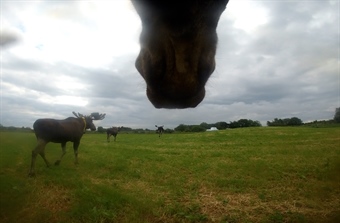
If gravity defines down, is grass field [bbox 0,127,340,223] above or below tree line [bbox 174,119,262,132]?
below

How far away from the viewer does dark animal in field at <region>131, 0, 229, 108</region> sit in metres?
1.94

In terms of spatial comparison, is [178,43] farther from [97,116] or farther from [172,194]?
[97,116]

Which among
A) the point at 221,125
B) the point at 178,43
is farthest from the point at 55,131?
the point at 221,125

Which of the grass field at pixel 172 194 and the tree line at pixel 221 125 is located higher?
the tree line at pixel 221 125

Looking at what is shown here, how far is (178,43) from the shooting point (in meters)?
2.02

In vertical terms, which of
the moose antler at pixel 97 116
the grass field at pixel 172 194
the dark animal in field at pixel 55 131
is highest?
the moose antler at pixel 97 116

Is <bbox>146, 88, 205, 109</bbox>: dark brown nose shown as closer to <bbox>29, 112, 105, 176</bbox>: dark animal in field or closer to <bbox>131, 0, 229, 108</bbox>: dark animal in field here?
<bbox>131, 0, 229, 108</bbox>: dark animal in field

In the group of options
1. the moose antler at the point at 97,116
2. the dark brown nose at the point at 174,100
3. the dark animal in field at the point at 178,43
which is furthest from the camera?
the moose antler at the point at 97,116

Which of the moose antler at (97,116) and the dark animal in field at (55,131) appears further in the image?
the moose antler at (97,116)

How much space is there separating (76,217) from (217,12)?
5115 mm

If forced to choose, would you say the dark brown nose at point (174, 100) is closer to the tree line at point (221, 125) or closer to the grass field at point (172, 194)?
the grass field at point (172, 194)

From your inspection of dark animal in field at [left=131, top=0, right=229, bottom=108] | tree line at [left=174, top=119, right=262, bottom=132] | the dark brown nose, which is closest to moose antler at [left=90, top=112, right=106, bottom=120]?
the dark brown nose

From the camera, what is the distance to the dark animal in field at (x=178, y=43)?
76.4 inches

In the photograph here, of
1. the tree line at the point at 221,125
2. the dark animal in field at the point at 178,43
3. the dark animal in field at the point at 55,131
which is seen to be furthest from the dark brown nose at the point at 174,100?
the tree line at the point at 221,125
